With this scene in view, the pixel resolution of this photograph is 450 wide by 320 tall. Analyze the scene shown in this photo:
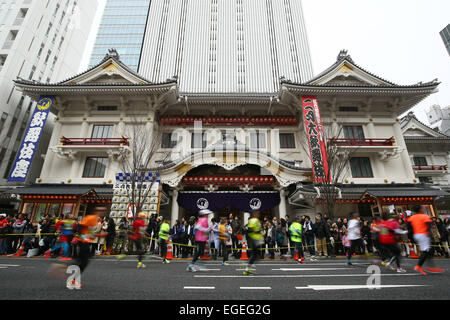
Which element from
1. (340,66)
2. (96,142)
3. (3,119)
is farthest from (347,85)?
(3,119)

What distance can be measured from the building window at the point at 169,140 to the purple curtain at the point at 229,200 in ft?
15.3

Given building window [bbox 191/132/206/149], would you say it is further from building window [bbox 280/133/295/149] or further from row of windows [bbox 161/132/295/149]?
building window [bbox 280/133/295/149]

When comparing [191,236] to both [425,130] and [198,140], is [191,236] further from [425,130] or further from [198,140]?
[425,130]

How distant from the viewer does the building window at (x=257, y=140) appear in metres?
18.1

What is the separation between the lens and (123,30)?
51469 millimetres

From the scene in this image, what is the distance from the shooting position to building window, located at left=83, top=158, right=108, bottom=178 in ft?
54.1

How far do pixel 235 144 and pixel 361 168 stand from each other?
10.0 m

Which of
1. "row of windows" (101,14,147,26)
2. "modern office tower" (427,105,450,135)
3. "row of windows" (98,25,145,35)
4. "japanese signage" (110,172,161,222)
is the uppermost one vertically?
"row of windows" (101,14,147,26)

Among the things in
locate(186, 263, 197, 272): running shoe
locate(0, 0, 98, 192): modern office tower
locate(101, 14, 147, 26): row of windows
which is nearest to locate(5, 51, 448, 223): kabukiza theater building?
locate(0, 0, 98, 192): modern office tower

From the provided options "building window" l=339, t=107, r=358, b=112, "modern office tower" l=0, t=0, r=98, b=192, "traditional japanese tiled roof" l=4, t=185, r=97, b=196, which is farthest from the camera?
"modern office tower" l=0, t=0, r=98, b=192

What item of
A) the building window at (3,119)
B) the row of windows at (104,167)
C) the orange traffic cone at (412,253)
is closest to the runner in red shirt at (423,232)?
the orange traffic cone at (412,253)

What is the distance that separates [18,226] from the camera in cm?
1133

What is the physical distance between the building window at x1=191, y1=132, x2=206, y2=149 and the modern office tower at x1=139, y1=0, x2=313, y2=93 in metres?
31.3

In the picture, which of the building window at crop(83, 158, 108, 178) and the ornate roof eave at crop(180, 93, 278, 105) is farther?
the ornate roof eave at crop(180, 93, 278, 105)
